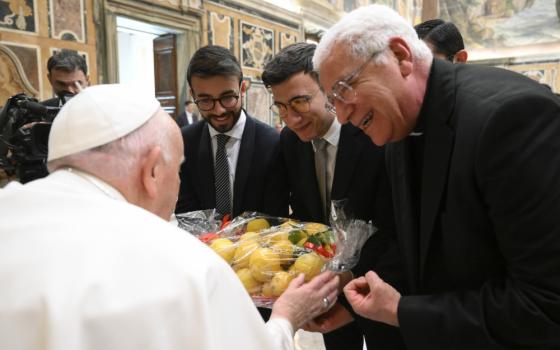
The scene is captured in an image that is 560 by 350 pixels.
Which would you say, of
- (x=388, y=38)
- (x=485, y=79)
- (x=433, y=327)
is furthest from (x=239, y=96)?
(x=433, y=327)

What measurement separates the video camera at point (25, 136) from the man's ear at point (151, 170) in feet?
5.91

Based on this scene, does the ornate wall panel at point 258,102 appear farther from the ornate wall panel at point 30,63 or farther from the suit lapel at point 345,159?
the suit lapel at point 345,159

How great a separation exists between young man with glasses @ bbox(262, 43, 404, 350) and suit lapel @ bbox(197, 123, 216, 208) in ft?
1.59

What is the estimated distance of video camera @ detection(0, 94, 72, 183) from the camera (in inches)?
107

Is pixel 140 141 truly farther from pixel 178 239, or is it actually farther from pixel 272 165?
pixel 272 165

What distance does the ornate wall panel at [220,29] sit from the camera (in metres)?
9.09

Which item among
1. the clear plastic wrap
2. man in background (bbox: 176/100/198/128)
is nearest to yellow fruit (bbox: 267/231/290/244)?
the clear plastic wrap

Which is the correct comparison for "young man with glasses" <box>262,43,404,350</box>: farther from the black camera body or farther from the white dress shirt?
the black camera body

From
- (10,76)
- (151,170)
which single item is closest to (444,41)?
(151,170)

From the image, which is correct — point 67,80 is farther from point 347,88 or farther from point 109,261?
point 109,261

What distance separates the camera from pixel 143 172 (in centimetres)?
123

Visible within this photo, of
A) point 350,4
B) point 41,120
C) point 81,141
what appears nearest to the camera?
point 81,141

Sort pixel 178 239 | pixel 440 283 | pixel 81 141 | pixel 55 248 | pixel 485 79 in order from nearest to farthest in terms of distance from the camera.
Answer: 1. pixel 55 248
2. pixel 178 239
3. pixel 81 141
4. pixel 485 79
5. pixel 440 283

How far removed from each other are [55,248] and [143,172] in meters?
0.34
